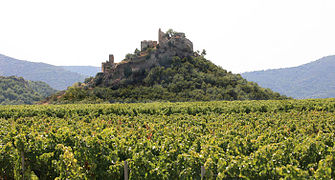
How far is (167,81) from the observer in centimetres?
6744

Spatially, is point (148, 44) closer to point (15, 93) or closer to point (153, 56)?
point (153, 56)

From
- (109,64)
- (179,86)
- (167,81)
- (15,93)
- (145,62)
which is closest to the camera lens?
(179,86)

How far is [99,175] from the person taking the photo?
7.37 metres

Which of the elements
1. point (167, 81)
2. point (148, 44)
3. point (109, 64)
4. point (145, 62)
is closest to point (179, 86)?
point (167, 81)

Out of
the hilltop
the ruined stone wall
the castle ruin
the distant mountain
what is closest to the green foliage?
the hilltop

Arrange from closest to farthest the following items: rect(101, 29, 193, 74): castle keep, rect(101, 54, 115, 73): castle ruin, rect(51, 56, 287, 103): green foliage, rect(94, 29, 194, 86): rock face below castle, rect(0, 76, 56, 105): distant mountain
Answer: rect(51, 56, 287, 103): green foliage, rect(94, 29, 194, 86): rock face below castle, rect(101, 29, 193, 74): castle keep, rect(101, 54, 115, 73): castle ruin, rect(0, 76, 56, 105): distant mountain

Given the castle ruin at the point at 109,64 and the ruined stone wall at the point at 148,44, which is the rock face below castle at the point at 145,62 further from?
the ruined stone wall at the point at 148,44

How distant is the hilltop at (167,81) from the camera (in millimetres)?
57969

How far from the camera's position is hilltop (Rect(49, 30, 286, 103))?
58.0 m

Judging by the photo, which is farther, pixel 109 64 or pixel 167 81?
pixel 109 64

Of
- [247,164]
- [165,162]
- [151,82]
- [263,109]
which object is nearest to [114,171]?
[165,162]

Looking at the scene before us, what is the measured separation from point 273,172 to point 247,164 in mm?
545

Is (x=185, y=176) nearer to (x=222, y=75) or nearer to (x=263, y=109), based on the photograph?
(x=263, y=109)

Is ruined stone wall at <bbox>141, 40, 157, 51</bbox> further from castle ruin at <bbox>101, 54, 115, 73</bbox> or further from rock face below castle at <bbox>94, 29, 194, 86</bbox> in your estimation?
castle ruin at <bbox>101, 54, 115, 73</bbox>
